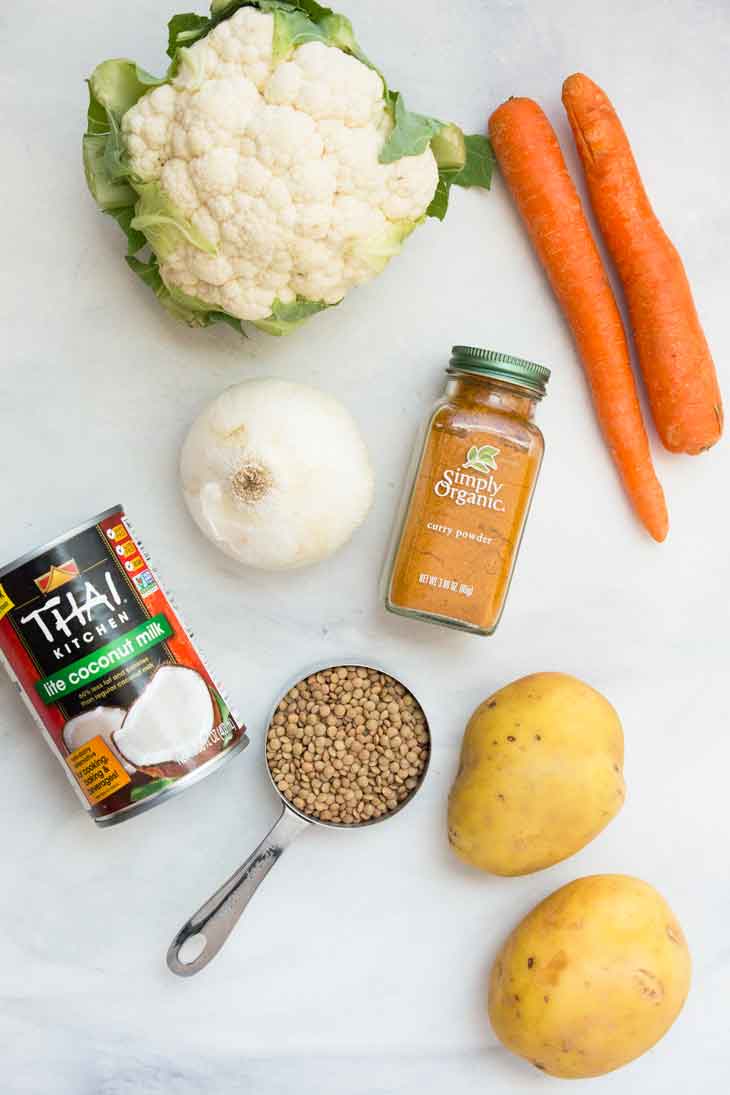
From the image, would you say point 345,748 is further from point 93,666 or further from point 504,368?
point 504,368

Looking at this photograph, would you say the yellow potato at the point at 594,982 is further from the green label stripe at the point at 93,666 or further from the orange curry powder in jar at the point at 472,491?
the green label stripe at the point at 93,666

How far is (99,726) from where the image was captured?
37.5 inches

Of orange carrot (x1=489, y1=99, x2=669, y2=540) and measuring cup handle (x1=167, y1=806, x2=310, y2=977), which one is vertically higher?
orange carrot (x1=489, y1=99, x2=669, y2=540)

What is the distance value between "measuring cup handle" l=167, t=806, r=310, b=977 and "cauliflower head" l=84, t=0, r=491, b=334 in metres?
0.57

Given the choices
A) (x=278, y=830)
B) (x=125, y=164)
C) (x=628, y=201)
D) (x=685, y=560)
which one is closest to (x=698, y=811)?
(x=685, y=560)

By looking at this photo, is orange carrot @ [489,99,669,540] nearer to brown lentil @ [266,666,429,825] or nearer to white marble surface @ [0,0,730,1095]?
white marble surface @ [0,0,730,1095]

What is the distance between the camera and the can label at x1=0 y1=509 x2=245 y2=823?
0.93m

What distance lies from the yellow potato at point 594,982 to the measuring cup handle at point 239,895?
283 millimetres

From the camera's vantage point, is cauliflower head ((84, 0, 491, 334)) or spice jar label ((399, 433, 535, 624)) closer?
cauliflower head ((84, 0, 491, 334))

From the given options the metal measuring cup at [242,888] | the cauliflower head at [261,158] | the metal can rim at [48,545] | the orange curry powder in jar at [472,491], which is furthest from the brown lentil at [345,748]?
the cauliflower head at [261,158]

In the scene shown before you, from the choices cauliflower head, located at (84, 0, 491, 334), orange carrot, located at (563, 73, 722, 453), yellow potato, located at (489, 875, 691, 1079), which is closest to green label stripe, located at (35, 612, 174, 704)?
cauliflower head, located at (84, 0, 491, 334)

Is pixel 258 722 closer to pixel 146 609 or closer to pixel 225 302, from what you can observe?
pixel 146 609

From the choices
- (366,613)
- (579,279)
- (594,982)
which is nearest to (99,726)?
(366,613)

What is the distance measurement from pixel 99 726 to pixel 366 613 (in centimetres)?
34
